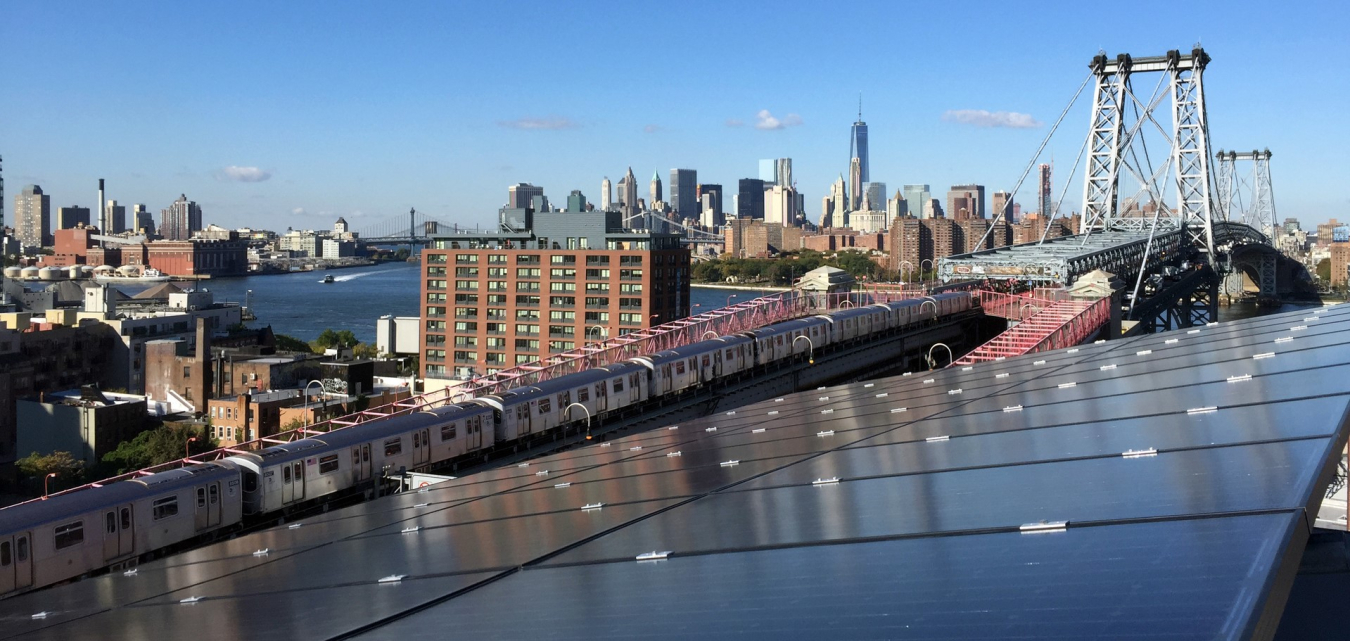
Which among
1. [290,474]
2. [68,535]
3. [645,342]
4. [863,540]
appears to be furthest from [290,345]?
[863,540]

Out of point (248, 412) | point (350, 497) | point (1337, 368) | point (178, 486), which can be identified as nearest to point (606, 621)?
point (1337, 368)

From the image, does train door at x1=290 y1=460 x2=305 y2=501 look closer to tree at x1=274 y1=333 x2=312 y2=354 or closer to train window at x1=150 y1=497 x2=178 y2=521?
train window at x1=150 y1=497 x2=178 y2=521

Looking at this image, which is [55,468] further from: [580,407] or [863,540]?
[863,540]

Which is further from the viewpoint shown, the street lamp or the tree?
A: the tree

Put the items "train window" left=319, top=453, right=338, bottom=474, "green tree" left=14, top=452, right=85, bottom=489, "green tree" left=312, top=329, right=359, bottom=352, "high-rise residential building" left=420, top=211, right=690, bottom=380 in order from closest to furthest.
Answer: "train window" left=319, top=453, right=338, bottom=474 → "green tree" left=14, top=452, right=85, bottom=489 → "high-rise residential building" left=420, top=211, right=690, bottom=380 → "green tree" left=312, top=329, right=359, bottom=352

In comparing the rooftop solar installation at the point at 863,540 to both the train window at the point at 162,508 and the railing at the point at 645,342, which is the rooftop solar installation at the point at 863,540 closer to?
the train window at the point at 162,508

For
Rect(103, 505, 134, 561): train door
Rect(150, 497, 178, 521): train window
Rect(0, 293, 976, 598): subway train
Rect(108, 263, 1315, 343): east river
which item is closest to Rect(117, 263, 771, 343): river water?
Rect(108, 263, 1315, 343): east river

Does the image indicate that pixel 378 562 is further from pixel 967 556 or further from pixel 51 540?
pixel 51 540
